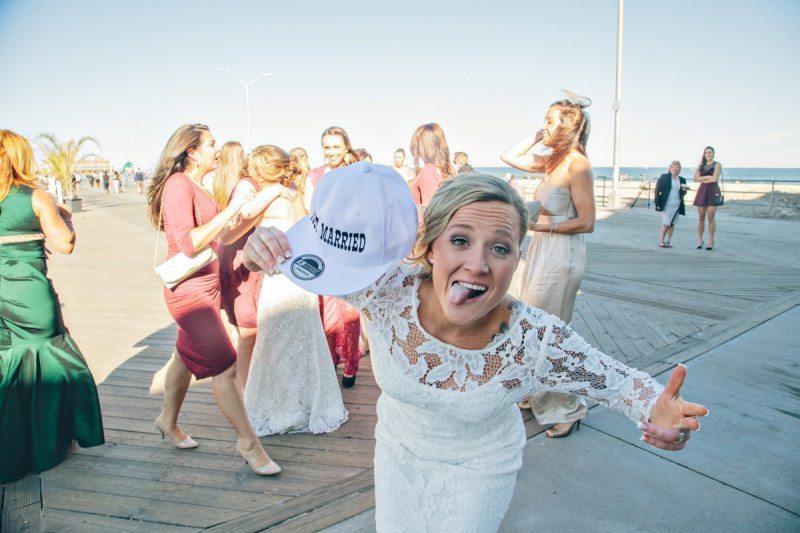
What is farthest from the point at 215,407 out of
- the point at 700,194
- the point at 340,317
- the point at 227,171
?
the point at 700,194

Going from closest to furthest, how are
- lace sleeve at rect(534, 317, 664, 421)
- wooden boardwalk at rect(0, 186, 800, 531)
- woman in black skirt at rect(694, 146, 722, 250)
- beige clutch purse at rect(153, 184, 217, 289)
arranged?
lace sleeve at rect(534, 317, 664, 421) < wooden boardwalk at rect(0, 186, 800, 531) < beige clutch purse at rect(153, 184, 217, 289) < woman in black skirt at rect(694, 146, 722, 250)

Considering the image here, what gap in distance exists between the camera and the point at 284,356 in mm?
3594

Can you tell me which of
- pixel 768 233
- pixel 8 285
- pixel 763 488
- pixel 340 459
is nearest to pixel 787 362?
pixel 763 488

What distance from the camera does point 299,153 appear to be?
5.74 metres

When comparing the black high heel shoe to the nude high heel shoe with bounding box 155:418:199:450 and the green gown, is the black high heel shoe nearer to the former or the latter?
the nude high heel shoe with bounding box 155:418:199:450

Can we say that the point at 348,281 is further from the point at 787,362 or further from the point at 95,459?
the point at 787,362

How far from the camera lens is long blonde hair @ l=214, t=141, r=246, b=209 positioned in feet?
14.0

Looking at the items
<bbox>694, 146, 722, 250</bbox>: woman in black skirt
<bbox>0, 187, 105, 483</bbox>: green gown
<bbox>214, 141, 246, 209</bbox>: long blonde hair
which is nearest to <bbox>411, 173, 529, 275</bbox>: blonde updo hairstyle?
<bbox>0, 187, 105, 483</bbox>: green gown

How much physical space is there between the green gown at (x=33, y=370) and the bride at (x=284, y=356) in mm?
1053

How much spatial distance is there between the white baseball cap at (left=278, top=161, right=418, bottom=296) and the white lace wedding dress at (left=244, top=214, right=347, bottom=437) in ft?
6.08

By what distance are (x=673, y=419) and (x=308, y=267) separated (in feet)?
3.95

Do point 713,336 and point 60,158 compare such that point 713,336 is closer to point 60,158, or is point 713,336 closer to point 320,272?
point 320,272

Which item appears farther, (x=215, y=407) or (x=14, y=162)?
(x=215, y=407)

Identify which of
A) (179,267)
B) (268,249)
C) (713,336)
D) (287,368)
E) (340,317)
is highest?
(268,249)
